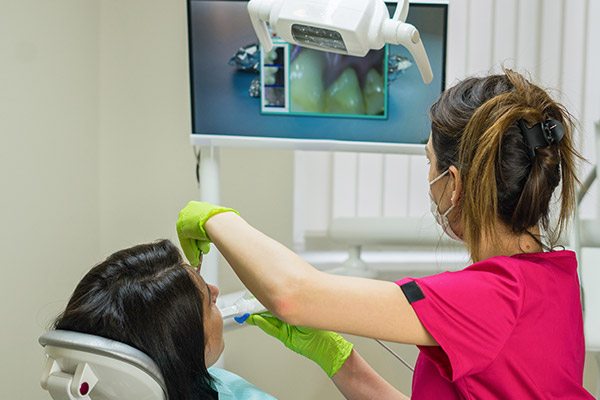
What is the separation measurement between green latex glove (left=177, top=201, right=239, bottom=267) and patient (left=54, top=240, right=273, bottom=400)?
0.03 meters

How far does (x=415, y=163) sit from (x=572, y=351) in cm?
161

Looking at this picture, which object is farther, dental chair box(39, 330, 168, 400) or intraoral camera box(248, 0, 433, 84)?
intraoral camera box(248, 0, 433, 84)

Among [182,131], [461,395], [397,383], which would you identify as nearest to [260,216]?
[182,131]

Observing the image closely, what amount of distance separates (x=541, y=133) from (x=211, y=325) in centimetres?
63

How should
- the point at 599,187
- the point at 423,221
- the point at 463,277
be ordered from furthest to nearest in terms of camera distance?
the point at 423,221, the point at 599,187, the point at 463,277

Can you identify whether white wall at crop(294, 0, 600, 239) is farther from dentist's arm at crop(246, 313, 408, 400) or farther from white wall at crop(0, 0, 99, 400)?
dentist's arm at crop(246, 313, 408, 400)

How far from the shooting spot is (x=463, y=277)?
1.18 metres

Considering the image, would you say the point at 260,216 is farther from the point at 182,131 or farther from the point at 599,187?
the point at 599,187

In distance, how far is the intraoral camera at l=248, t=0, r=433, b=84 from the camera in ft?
5.01

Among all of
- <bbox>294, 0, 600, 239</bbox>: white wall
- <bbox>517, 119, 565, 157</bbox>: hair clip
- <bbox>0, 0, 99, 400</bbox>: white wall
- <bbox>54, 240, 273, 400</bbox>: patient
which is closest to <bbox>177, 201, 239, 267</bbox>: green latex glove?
<bbox>54, 240, 273, 400</bbox>: patient

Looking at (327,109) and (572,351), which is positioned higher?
(327,109)

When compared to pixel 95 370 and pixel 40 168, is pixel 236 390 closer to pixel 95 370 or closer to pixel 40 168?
pixel 95 370

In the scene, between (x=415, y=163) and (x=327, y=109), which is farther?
(x=415, y=163)

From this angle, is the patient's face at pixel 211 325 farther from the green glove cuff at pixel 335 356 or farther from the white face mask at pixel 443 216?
the white face mask at pixel 443 216
